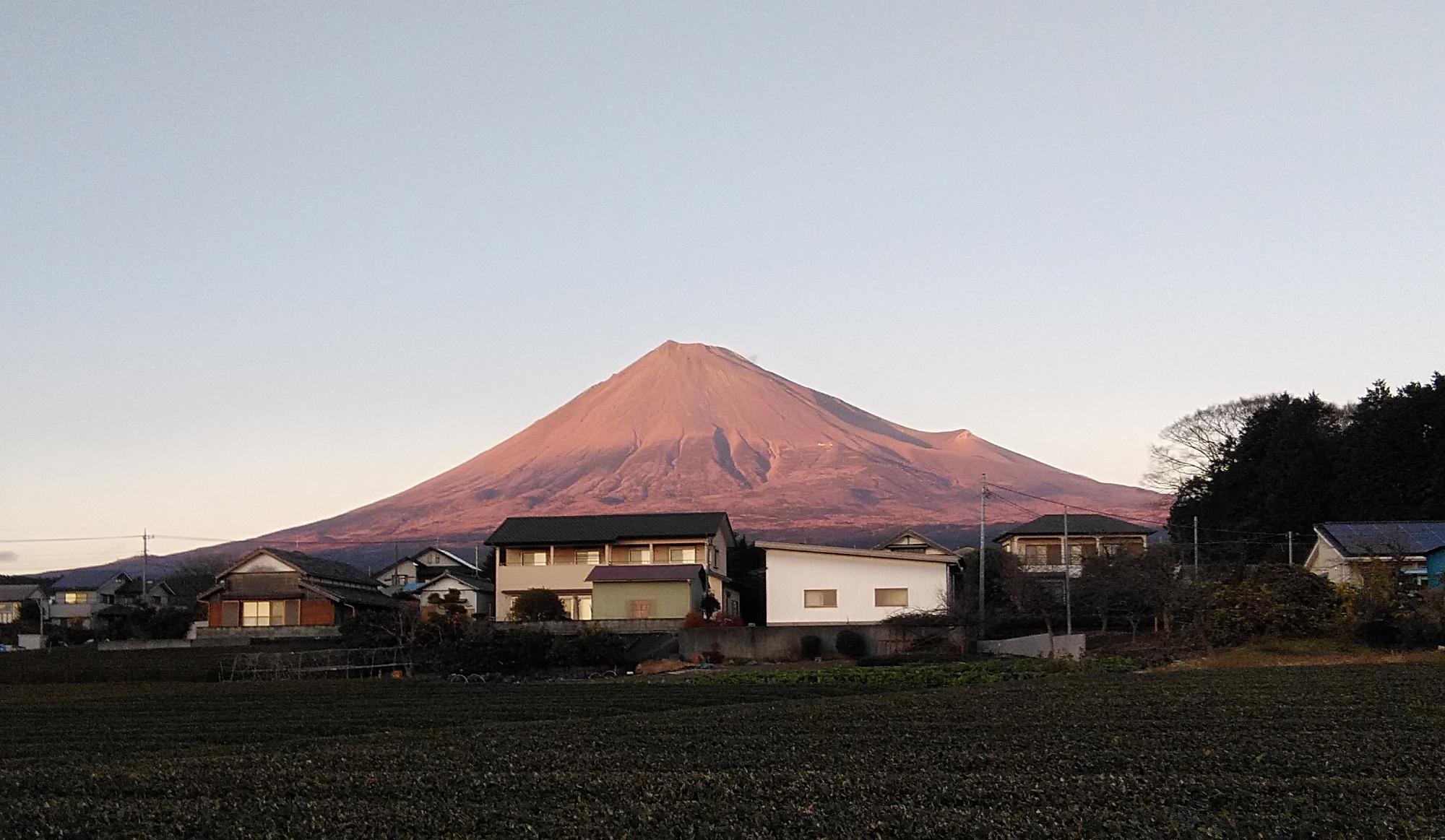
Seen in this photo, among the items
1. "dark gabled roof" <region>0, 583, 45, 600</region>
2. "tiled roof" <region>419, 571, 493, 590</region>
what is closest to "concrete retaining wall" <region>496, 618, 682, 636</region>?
"tiled roof" <region>419, 571, 493, 590</region>

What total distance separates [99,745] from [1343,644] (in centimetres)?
3006

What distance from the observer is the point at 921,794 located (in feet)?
40.9

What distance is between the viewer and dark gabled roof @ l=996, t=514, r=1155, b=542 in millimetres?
63344

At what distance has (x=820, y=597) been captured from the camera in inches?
1832

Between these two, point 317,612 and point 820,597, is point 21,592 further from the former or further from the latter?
point 820,597

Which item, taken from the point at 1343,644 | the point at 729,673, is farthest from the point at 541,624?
the point at 1343,644

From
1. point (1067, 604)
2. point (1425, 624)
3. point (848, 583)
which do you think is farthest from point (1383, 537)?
point (848, 583)

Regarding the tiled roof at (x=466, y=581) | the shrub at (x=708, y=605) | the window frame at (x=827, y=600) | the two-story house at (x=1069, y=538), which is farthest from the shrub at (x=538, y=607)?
the two-story house at (x=1069, y=538)

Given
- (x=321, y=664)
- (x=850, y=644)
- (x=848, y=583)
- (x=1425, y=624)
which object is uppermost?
(x=848, y=583)

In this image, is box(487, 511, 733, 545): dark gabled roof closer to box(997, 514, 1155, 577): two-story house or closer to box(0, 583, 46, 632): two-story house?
box(997, 514, 1155, 577): two-story house

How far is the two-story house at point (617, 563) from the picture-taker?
48062 millimetres

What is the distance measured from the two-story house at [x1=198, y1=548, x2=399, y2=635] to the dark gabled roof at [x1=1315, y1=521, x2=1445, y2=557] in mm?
36227

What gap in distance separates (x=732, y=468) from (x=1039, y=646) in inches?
4516

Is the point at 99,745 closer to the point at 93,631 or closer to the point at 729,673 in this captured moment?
the point at 729,673
